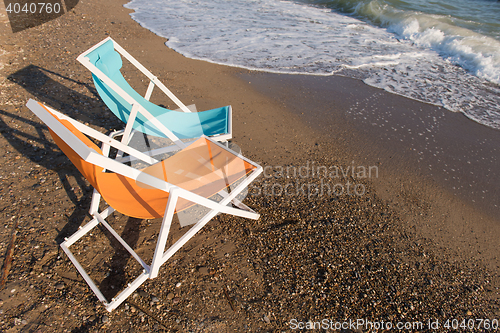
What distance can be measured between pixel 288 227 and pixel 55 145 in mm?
3128

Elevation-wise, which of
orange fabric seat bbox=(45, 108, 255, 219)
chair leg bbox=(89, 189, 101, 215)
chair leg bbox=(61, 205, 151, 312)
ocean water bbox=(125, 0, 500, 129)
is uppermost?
ocean water bbox=(125, 0, 500, 129)

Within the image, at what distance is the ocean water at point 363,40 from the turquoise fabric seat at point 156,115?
3.46 m

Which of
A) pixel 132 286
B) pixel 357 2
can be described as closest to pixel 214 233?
pixel 132 286

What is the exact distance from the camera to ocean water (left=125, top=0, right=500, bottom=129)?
6062mm

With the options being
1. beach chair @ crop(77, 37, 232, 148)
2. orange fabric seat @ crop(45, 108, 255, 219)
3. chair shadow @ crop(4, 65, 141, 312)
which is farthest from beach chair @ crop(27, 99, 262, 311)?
beach chair @ crop(77, 37, 232, 148)

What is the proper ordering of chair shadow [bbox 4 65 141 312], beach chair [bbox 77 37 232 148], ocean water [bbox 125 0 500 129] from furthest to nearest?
ocean water [bbox 125 0 500 129], beach chair [bbox 77 37 232 148], chair shadow [bbox 4 65 141 312]

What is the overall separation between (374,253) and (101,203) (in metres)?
2.83

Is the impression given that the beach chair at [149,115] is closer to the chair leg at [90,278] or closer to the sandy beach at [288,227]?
the sandy beach at [288,227]

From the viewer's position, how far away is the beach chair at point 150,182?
5.30 feet

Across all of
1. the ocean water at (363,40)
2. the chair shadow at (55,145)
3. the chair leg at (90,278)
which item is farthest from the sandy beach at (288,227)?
the ocean water at (363,40)

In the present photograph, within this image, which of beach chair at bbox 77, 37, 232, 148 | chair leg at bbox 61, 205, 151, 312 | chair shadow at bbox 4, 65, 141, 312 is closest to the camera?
chair leg at bbox 61, 205, 151, 312

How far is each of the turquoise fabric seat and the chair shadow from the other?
899mm

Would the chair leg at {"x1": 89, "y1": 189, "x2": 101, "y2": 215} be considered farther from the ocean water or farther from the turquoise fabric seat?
the ocean water

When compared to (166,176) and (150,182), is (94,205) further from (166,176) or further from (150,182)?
(150,182)
